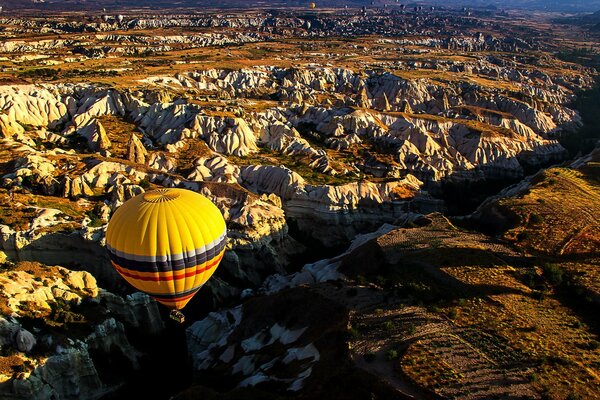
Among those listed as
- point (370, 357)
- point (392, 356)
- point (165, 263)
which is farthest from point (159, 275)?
point (392, 356)

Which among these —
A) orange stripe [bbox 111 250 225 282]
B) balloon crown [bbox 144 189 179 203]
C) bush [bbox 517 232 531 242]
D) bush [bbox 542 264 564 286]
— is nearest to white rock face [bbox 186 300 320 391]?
orange stripe [bbox 111 250 225 282]

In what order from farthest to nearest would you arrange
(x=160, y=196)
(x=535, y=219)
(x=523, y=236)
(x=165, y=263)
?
(x=535, y=219), (x=523, y=236), (x=160, y=196), (x=165, y=263)

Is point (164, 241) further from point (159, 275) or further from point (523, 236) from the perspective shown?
point (523, 236)

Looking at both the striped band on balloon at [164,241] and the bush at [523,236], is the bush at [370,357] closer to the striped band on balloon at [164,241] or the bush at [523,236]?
the striped band on balloon at [164,241]

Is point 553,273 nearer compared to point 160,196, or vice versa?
point 160,196

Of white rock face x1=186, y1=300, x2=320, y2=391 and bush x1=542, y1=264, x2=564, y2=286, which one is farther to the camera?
bush x1=542, y1=264, x2=564, y2=286

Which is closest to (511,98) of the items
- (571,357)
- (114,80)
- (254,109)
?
(254,109)

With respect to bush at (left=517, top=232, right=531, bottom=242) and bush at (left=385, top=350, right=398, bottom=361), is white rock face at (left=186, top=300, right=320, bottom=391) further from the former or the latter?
bush at (left=517, top=232, right=531, bottom=242)

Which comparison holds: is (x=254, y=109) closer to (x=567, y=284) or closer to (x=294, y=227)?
(x=294, y=227)
